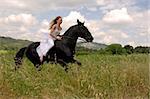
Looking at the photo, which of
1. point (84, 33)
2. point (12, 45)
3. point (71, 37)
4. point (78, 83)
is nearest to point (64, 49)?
point (71, 37)

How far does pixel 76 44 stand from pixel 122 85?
4.90 m

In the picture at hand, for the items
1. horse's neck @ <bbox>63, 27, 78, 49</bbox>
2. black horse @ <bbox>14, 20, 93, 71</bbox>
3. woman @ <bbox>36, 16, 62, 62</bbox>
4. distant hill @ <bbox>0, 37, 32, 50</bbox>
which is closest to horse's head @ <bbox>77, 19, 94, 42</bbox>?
black horse @ <bbox>14, 20, 93, 71</bbox>

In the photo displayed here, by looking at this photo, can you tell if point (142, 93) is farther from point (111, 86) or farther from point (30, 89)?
point (30, 89)

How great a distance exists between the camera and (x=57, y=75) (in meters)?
10.2

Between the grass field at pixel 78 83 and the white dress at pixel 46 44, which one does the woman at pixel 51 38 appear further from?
the grass field at pixel 78 83

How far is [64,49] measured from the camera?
1324 cm

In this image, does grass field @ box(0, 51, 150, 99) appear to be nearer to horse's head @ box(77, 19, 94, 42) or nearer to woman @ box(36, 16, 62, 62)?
woman @ box(36, 16, 62, 62)

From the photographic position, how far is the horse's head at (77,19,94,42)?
45.3 ft

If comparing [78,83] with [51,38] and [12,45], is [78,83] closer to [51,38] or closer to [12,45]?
[51,38]

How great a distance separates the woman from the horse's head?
1013mm

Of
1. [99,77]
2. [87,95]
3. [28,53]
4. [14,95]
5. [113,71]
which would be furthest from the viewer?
[28,53]

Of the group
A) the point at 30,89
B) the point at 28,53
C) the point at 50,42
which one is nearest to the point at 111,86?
the point at 30,89

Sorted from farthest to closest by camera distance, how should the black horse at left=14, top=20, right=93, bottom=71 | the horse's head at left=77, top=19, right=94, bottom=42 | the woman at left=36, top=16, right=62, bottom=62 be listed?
the horse's head at left=77, top=19, right=94, bottom=42
the black horse at left=14, top=20, right=93, bottom=71
the woman at left=36, top=16, right=62, bottom=62

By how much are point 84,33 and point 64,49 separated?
3.59 feet
